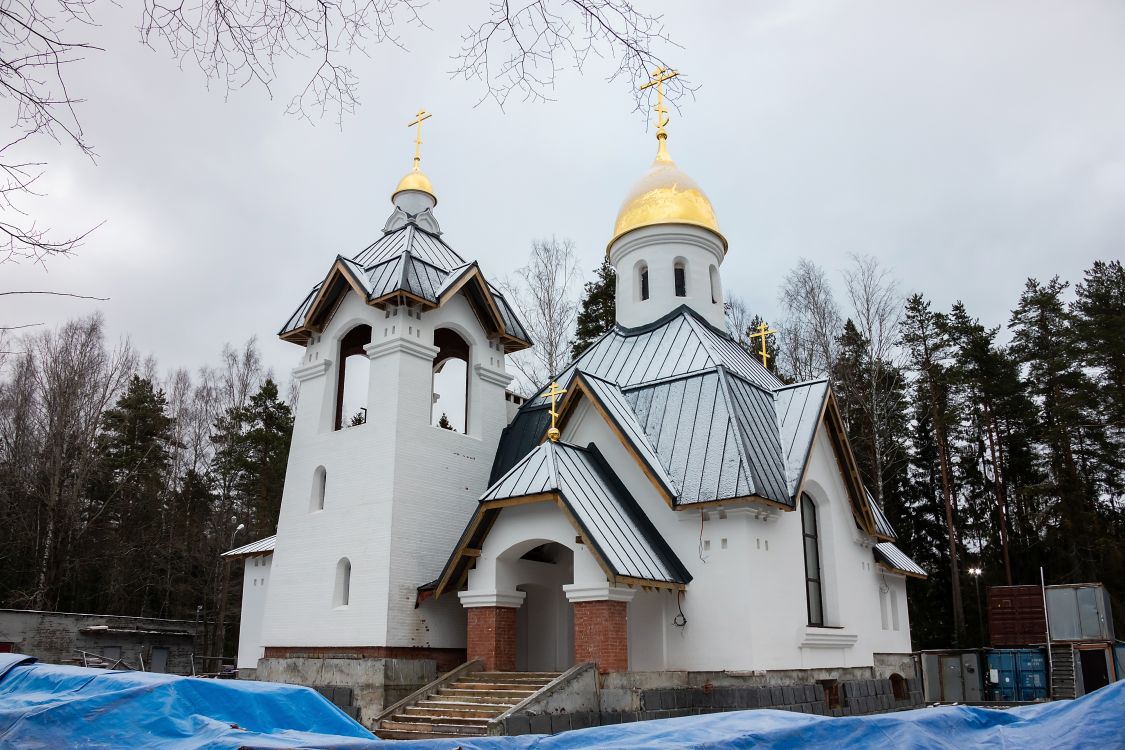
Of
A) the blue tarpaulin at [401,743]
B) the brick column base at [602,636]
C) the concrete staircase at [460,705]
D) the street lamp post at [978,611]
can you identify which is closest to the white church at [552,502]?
the brick column base at [602,636]

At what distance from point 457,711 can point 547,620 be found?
12.9 ft

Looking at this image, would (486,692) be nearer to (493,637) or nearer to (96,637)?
(493,637)

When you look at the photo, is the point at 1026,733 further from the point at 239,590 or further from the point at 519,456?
the point at 239,590

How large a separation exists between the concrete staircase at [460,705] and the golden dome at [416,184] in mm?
10138

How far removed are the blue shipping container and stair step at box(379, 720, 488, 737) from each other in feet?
62.7

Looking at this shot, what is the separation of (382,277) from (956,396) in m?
26.4

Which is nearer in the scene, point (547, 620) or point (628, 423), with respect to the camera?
point (628, 423)

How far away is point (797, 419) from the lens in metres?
14.6

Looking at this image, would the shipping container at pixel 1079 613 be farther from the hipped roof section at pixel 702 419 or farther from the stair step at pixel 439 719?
Result: the stair step at pixel 439 719

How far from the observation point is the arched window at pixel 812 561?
566 inches

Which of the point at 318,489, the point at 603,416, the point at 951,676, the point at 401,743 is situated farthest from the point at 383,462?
the point at 951,676

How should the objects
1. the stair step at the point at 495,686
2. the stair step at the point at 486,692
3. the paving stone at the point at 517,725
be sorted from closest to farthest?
the paving stone at the point at 517,725, the stair step at the point at 486,692, the stair step at the point at 495,686

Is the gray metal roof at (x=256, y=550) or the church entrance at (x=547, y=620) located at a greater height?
the gray metal roof at (x=256, y=550)

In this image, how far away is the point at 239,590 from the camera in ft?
110
